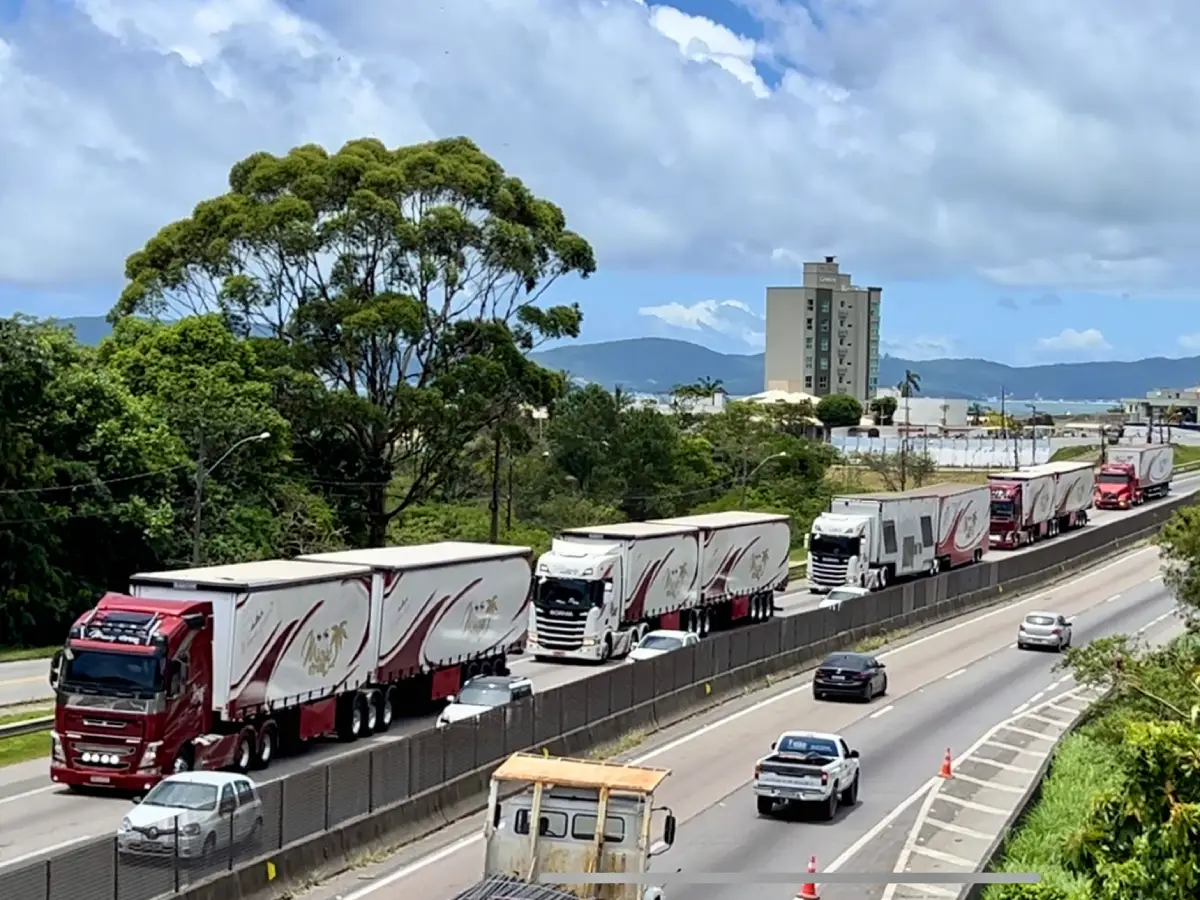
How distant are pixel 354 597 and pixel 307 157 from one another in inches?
1381

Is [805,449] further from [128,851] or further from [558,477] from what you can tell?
[128,851]

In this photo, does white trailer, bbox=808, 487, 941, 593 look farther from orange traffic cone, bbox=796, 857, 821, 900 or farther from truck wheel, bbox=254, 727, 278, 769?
orange traffic cone, bbox=796, 857, 821, 900

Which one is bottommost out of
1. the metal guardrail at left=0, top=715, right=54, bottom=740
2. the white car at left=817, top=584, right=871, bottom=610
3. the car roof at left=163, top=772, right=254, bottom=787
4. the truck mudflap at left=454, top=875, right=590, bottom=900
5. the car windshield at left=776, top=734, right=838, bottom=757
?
the metal guardrail at left=0, top=715, right=54, bottom=740

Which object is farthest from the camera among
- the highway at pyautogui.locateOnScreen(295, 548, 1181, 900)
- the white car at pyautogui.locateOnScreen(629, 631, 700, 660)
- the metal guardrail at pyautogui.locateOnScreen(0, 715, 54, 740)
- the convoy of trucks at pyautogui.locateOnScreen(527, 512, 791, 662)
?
the convoy of trucks at pyautogui.locateOnScreen(527, 512, 791, 662)

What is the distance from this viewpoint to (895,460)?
140m

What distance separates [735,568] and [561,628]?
10.1 m

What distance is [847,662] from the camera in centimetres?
4503

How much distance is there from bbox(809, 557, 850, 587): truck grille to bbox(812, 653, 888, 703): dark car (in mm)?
18575

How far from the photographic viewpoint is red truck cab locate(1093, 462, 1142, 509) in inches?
4205

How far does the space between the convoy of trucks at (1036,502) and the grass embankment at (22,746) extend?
5482 centimetres

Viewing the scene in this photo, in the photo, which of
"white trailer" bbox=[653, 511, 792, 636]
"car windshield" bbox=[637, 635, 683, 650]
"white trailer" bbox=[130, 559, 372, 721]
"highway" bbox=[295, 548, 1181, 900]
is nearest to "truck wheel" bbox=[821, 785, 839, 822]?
"highway" bbox=[295, 548, 1181, 900]

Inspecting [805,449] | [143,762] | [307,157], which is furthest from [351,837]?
[805,449]

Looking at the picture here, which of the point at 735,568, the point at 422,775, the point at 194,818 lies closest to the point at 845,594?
the point at 735,568

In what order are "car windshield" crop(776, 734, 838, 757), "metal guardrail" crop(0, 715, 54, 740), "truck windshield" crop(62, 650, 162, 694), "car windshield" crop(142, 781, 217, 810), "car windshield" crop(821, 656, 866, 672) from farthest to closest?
"car windshield" crop(821, 656, 866, 672) < "metal guardrail" crop(0, 715, 54, 740) < "car windshield" crop(776, 734, 838, 757) < "truck windshield" crop(62, 650, 162, 694) < "car windshield" crop(142, 781, 217, 810)
